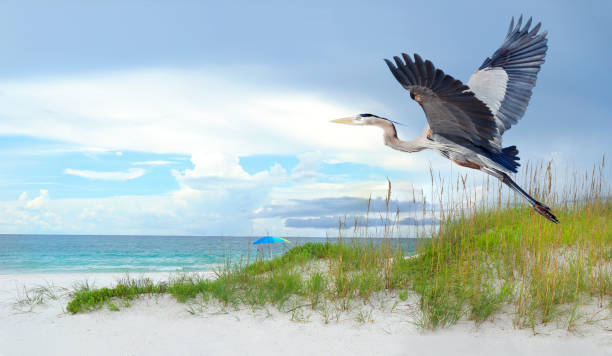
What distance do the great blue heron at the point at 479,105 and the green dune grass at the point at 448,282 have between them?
1.35 m

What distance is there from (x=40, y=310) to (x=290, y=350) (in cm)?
334

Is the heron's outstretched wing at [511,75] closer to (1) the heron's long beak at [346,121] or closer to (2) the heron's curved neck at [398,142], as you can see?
(2) the heron's curved neck at [398,142]

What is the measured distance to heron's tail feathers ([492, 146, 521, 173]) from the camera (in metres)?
3.48

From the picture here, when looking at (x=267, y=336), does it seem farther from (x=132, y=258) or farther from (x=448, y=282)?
(x=132, y=258)

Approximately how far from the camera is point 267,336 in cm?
396

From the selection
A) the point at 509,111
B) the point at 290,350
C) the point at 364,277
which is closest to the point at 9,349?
the point at 290,350

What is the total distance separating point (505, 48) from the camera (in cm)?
427

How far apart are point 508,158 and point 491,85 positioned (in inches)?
33.3

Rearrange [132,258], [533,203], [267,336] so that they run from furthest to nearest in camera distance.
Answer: [132,258] → [267,336] → [533,203]

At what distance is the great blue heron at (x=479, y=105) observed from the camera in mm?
2959

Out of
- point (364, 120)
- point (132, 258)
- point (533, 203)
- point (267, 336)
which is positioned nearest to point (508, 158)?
point (533, 203)

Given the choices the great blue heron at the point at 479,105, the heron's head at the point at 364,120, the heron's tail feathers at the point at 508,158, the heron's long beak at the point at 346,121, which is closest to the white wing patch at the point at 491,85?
the great blue heron at the point at 479,105

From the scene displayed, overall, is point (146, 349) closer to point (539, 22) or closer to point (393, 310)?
point (393, 310)

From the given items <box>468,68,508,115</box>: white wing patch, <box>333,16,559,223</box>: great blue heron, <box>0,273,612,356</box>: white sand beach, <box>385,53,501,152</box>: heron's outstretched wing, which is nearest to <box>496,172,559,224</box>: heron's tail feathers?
<box>333,16,559,223</box>: great blue heron
